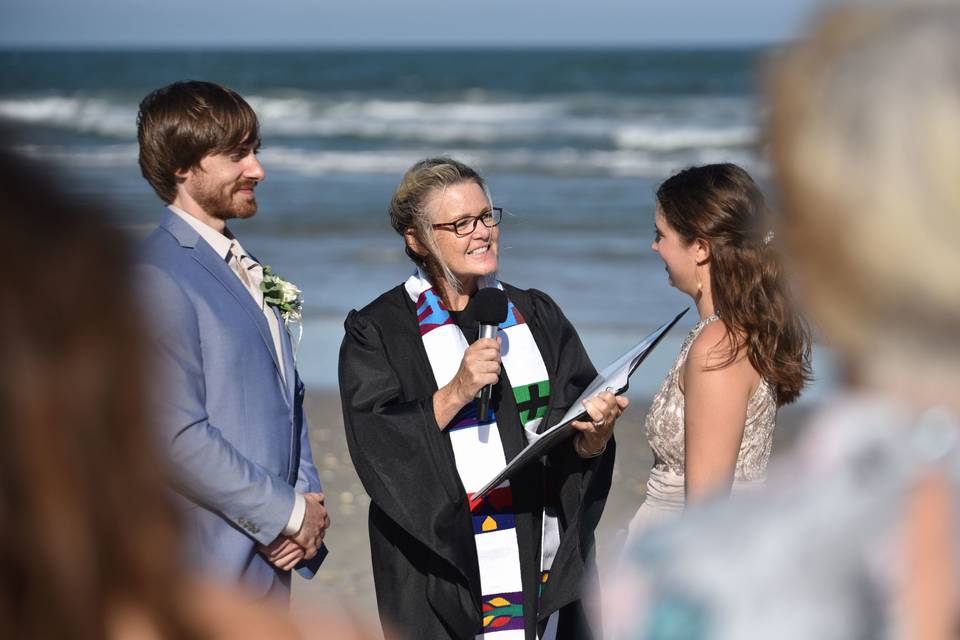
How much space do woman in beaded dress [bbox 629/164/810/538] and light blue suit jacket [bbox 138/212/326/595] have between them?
1.29m

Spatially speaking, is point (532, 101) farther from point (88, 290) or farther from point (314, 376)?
point (88, 290)

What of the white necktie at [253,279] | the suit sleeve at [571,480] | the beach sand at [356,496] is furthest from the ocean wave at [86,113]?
the white necktie at [253,279]

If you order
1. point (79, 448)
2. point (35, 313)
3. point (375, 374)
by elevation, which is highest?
point (35, 313)

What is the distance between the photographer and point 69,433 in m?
1.05

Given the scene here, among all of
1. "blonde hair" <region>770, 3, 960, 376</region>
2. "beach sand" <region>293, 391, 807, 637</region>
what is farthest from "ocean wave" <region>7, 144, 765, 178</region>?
"blonde hair" <region>770, 3, 960, 376</region>

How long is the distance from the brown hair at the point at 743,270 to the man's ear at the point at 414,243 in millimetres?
914

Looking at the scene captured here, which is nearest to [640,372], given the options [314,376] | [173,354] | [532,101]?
[314,376]

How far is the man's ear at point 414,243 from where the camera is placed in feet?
14.9

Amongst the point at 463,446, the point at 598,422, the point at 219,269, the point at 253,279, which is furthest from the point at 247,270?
the point at 598,422

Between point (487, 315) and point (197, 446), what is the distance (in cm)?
114

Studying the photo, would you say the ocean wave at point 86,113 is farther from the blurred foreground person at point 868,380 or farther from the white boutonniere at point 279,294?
the blurred foreground person at point 868,380

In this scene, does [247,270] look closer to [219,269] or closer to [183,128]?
[219,269]

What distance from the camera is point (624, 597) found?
4.34 ft

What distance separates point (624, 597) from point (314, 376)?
30.5 ft
